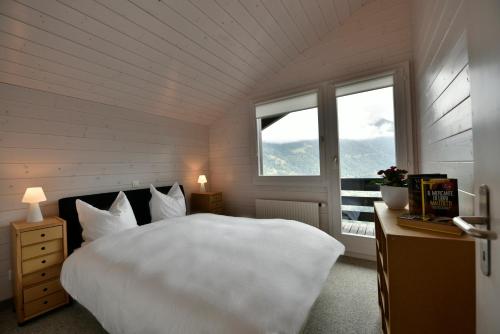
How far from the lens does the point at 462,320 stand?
0.86 m

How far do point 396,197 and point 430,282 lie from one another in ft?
2.40

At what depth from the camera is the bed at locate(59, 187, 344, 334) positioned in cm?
106

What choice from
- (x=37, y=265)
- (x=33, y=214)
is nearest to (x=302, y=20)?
(x=33, y=214)

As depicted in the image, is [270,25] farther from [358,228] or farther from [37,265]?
[37,265]

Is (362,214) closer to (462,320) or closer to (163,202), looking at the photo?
(462,320)

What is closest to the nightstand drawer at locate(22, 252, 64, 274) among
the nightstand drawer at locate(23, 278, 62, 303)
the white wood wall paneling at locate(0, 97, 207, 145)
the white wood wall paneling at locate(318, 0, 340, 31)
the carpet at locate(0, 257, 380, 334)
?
the nightstand drawer at locate(23, 278, 62, 303)

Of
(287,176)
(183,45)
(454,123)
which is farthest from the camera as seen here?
(287,176)

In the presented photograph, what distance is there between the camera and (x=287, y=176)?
3.34m

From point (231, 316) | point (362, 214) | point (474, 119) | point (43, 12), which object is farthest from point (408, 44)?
point (43, 12)

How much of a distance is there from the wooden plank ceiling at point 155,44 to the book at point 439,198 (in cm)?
222

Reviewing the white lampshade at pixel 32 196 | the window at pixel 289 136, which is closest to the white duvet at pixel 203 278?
the white lampshade at pixel 32 196

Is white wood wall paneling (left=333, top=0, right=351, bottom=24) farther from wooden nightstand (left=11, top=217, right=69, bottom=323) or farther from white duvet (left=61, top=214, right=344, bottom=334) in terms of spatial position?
wooden nightstand (left=11, top=217, right=69, bottom=323)

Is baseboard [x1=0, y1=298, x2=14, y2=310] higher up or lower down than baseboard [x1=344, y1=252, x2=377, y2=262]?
lower down

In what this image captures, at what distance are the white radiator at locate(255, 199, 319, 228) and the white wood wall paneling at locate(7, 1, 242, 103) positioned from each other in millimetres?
2319
